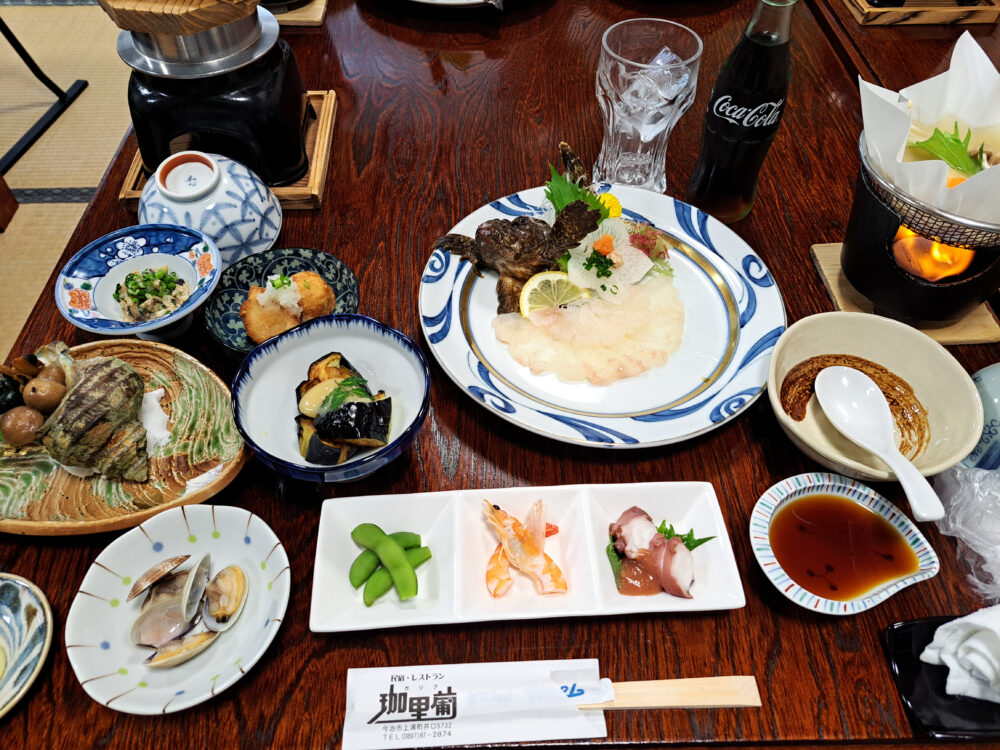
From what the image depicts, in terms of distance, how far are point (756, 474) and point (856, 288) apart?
1.86ft

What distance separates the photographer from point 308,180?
6.18 feet

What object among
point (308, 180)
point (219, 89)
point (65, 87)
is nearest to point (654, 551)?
point (308, 180)

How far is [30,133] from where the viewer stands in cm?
366

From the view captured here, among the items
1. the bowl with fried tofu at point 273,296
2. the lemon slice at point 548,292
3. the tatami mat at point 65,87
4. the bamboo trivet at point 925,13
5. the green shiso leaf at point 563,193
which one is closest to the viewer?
the bowl with fried tofu at point 273,296

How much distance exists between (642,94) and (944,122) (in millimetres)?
718

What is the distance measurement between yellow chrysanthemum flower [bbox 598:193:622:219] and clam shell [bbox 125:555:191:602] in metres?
1.23

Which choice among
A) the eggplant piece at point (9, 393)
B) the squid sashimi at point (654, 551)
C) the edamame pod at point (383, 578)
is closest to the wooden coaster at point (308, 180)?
the eggplant piece at point (9, 393)

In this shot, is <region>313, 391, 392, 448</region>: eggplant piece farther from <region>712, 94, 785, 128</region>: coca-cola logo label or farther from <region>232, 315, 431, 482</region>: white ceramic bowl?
<region>712, 94, 785, 128</region>: coca-cola logo label

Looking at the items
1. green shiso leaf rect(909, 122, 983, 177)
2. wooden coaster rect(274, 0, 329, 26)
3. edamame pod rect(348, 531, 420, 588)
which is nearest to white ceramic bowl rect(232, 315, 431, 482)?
edamame pod rect(348, 531, 420, 588)

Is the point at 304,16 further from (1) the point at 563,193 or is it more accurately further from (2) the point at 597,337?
(2) the point at 597,337

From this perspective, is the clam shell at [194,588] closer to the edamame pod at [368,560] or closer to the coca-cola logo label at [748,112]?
the edamame pod at [368,560]

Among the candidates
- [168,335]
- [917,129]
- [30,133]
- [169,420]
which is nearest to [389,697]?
[169,420]

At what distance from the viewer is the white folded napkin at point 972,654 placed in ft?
3.36

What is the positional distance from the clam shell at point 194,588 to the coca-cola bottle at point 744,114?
4.80 feet
